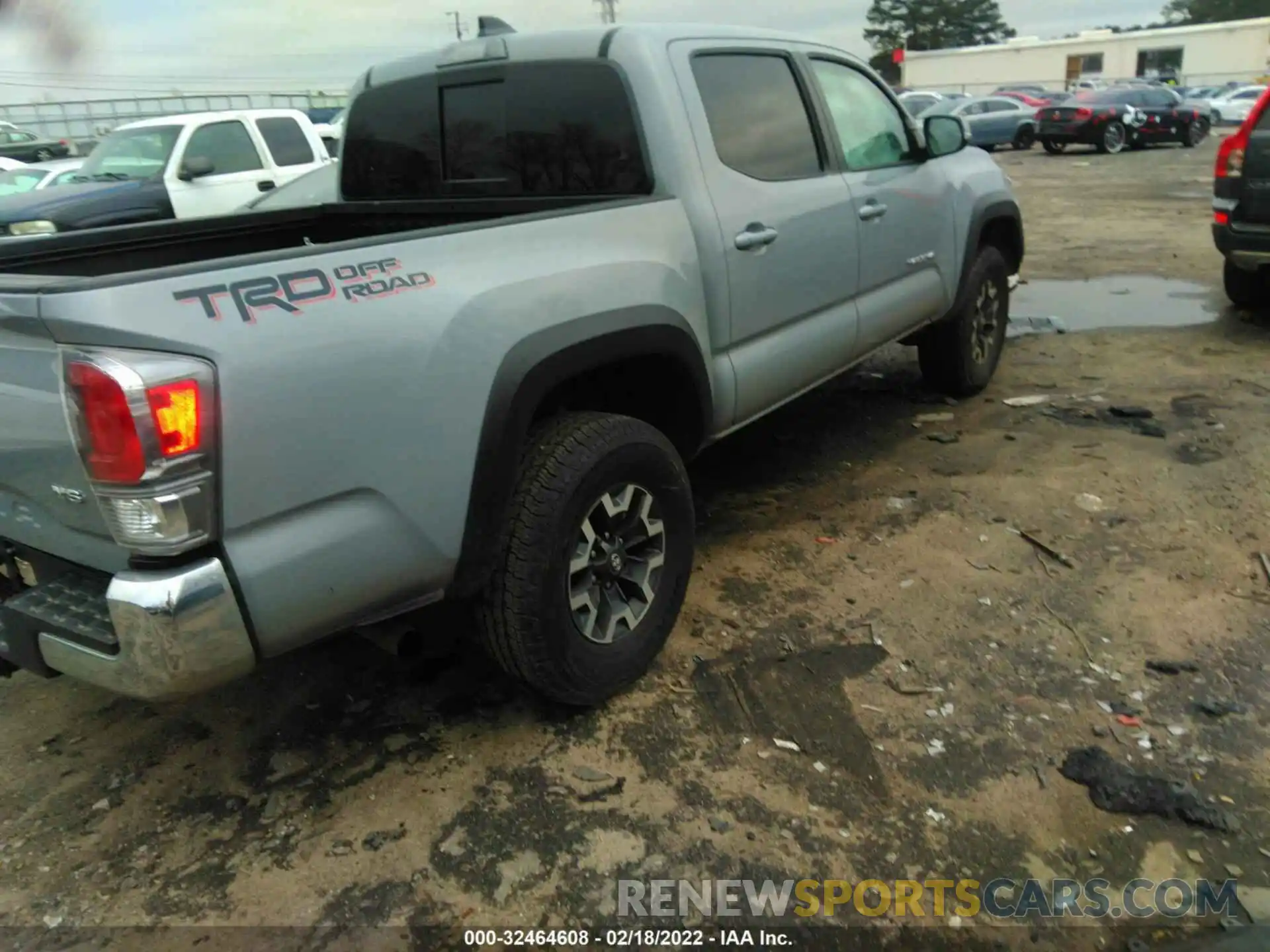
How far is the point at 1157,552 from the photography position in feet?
13.0

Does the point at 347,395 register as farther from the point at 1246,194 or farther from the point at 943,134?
the point at 1246,194

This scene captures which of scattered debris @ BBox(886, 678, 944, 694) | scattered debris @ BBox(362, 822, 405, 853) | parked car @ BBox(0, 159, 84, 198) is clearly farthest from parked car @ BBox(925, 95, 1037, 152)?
scattered debris @ BBox(362, 822, 405, 853)

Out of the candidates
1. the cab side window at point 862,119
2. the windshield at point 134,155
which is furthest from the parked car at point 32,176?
the cab side window at point 862,119

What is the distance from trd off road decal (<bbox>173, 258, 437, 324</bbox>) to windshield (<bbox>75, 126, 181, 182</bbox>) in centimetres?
886

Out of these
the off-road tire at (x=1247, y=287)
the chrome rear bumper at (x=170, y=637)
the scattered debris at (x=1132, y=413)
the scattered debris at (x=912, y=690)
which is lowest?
the scattered debris at (x=912, y=690)

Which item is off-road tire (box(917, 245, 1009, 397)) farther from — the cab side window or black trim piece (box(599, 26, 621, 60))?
black trim piece (box(599, 26, 621, 60))

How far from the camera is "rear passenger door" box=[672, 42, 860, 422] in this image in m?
3.50

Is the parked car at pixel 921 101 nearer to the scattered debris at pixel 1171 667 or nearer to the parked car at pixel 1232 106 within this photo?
the parked car at pixel 1232 106

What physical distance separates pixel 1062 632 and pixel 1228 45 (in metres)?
58.7

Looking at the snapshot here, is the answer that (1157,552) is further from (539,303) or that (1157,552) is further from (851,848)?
(539,303)

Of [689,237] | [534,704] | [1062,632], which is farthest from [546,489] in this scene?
[1062,632]

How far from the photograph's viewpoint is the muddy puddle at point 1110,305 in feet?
24.6

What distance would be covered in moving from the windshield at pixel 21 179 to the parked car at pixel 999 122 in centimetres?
2153

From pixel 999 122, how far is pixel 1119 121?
3649 millimetres
